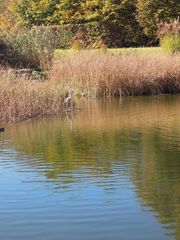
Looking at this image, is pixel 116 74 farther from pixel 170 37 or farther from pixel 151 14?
pixel 151 14

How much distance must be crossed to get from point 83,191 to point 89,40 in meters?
22.0

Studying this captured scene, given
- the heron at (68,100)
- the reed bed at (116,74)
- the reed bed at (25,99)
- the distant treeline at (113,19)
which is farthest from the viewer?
the distant treeline at (113,19)

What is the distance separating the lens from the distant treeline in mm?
28531

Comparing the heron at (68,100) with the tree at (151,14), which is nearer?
the heron at (68,100)

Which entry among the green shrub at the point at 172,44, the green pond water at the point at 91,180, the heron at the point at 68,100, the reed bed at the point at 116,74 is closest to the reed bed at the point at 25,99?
the heron at the point at 68,100

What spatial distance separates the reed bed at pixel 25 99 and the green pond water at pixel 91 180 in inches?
20.7

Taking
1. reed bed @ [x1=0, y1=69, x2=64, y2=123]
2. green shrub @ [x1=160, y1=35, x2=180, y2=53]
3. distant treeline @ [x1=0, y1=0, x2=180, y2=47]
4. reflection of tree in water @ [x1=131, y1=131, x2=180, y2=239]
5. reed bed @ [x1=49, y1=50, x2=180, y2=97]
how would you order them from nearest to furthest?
1. reflection of tree in water @ [x1=131, y1=131, x2=180, y2=239]
2. reed bed @ [x1=0, y1=69, x2=64, y2=123]
3. reed bed @ [x1=49, y1=50, x2=180, y2=97]
4. green shrub @ [x1=160, y1=35, x2=180, y2=53]
5. distant treeline @ [x1=0, y1=0, x2=180, y2=47]

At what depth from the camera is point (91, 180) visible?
7512 millimetres

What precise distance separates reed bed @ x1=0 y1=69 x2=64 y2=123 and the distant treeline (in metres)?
12.0

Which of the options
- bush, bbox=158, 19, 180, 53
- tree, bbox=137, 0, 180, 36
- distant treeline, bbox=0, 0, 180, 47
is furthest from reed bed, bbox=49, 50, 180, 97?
tree, bbox=137, 0, 180, 36

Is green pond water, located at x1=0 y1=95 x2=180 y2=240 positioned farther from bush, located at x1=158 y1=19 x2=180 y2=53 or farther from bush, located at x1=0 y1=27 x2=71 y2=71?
bush, located at x1=0 y1=27 x2=71 y2=71

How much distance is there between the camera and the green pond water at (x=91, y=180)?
18.9 ft

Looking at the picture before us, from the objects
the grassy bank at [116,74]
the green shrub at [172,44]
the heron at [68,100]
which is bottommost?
the heron at [68,100]

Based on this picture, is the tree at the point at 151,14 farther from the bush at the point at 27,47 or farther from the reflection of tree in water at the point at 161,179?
the reflection of tree in water at the point at 161,179
